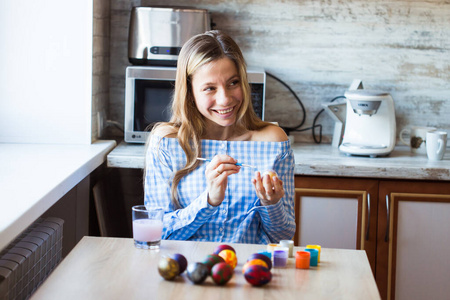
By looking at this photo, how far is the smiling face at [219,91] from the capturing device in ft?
6.14

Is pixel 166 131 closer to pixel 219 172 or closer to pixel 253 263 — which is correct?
pixel 219 172

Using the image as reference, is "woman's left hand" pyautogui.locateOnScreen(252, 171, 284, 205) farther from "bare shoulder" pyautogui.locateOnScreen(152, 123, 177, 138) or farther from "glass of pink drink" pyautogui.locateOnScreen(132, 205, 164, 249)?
"bare shoulder" pyautogui.locateOnScreen(152, 123, 177, 138)

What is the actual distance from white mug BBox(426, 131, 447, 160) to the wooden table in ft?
4.51

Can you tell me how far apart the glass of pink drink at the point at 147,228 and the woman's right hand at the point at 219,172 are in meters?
0.18

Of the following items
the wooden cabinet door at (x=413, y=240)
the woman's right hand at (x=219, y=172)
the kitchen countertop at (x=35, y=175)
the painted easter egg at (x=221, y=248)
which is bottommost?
the wooden cabinet door at (x=413, y=240)

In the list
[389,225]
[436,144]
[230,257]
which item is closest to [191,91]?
[230,257]

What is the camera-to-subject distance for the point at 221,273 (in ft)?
4.32

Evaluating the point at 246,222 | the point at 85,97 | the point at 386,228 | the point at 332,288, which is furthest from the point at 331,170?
the point at 332,288

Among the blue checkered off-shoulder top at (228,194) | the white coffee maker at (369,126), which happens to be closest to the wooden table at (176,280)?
the blue checkered off-shoulder top at (228,194)

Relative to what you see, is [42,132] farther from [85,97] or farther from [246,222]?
[246,222]

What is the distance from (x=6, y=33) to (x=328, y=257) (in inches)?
71.7

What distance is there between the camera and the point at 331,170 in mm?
2639

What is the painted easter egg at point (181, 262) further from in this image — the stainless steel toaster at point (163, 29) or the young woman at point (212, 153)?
the stainless steel toaster at point (163, 29)

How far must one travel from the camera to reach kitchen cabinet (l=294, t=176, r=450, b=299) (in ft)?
8.75
